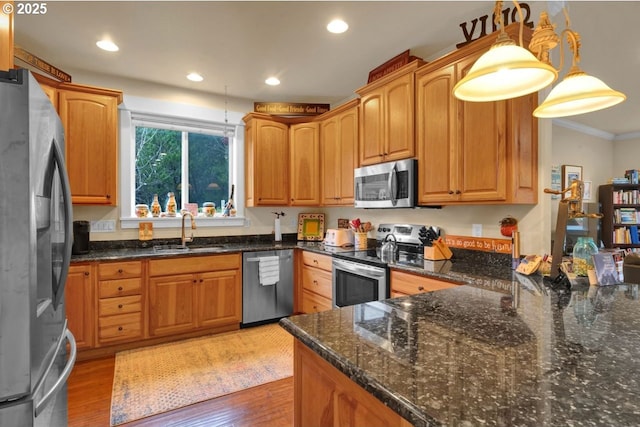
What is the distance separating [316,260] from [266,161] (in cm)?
139

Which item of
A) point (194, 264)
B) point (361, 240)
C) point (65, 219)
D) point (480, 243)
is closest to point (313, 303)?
point (361, 240)

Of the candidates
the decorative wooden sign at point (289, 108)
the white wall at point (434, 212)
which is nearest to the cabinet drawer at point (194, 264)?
the white wall at point (434, 212)

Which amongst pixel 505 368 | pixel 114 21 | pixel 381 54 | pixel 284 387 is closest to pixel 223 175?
pixel 114 21

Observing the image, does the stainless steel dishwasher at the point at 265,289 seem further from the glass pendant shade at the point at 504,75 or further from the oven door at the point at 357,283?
the glass pendant shade at the point at 504,75

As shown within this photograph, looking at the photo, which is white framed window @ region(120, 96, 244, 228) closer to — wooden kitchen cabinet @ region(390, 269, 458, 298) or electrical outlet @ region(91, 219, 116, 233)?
electrical outlet @ region(91, 219, 116, 233)

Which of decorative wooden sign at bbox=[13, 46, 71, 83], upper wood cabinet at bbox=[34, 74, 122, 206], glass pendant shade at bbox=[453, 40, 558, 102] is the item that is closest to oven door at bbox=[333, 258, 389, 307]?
glass pendant shade at bbox=[453, 40, 558, 102]

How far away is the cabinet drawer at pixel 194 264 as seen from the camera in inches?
119

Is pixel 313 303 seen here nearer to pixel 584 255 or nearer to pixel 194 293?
pixel 194 293

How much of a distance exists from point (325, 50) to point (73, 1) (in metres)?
1.79

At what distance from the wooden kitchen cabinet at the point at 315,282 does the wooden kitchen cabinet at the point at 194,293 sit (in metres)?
0.71

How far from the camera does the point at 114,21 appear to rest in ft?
7.70

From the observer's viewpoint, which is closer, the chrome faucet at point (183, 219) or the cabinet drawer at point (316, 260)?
the cabinet drawer at point (316, 260)

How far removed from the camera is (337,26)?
2.40 m

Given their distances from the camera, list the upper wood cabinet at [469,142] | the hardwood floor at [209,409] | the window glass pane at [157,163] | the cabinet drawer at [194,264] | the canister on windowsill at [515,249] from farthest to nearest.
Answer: the window glass pane at [157,163]
the cabinet drawer at [194,264]
the canister on windowsill at [515,249]
the upper wood cabinet at [469,142]
the hardwood floor at [209,409]
